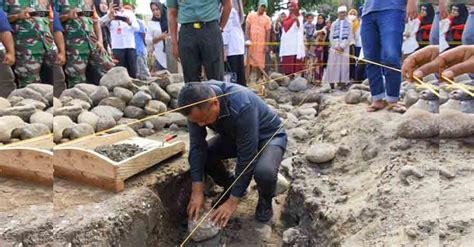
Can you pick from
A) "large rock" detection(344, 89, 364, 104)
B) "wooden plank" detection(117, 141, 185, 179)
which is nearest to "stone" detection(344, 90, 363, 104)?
"large rock" detection(344, 89, 364, 104)

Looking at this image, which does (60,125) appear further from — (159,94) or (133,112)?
(159,94)

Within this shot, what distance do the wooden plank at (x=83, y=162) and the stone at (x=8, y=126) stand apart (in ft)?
1.92

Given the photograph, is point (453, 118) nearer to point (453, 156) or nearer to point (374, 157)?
point (453, 156)

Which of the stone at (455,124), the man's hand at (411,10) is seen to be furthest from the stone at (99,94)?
the stone at (455,124)

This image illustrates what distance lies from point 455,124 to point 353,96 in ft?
3.77

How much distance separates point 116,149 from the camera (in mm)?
2445

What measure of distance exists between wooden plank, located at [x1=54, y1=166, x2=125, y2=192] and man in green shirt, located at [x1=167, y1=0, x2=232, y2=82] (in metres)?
0.82

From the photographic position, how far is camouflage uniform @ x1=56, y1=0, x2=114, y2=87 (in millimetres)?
1535

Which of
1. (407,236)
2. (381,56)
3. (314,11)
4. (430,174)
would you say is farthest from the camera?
(314,11)

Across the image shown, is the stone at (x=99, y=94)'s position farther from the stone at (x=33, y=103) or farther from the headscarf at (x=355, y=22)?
the headscarf at (x=355, y=22)

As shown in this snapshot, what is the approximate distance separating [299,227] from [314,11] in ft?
4.58

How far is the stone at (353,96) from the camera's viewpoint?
3065 mm

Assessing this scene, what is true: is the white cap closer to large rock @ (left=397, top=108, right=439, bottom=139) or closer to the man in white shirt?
large rock @ (left=397, top=108, right=439, bottom=139)

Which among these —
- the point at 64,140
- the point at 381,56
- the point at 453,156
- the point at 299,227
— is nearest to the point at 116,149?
the point at 64,140
